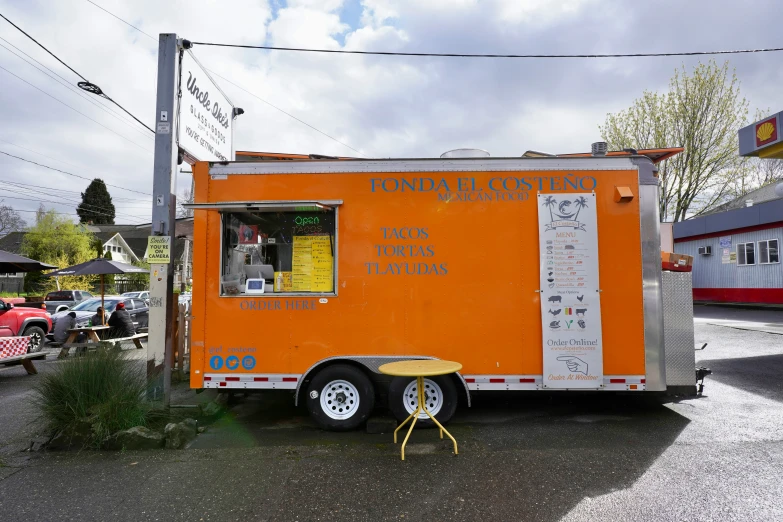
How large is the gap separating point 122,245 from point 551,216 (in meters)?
61.4

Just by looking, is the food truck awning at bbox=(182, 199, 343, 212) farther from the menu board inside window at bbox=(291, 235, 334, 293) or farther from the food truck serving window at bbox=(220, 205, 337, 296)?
the menu board inside window at bbox=(291, 235, 334, 293)

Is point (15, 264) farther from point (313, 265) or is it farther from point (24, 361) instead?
point (313, 265)

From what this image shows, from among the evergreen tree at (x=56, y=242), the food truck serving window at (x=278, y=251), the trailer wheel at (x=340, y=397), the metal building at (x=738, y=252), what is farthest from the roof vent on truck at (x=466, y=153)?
the evergreen tree at (x=56, y=242)

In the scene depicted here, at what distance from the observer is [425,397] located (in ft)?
16.9

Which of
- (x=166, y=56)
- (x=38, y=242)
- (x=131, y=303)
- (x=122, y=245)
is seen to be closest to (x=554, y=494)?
(x=166, y=56)

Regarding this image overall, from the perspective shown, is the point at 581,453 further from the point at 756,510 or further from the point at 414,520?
the point at 414,520

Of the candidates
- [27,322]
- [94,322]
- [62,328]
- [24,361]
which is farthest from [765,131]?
[27,322]

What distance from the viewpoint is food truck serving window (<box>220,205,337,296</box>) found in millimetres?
5336

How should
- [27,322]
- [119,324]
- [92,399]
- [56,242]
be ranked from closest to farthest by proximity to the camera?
1. [92,399]
2. [119,324]
3. [27,322]
4. [56,242]

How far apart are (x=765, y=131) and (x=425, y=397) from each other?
13.1 meters

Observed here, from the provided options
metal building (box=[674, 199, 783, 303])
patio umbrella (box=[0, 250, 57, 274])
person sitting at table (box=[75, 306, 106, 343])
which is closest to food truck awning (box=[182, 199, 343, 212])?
patio umbrella (box=[0, 250, 57, 274])

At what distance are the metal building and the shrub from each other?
23.3 metres

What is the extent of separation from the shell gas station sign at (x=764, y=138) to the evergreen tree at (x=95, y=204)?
68914 mm

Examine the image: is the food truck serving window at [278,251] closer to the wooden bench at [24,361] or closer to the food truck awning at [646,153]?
the food truck awning at [646,153]
